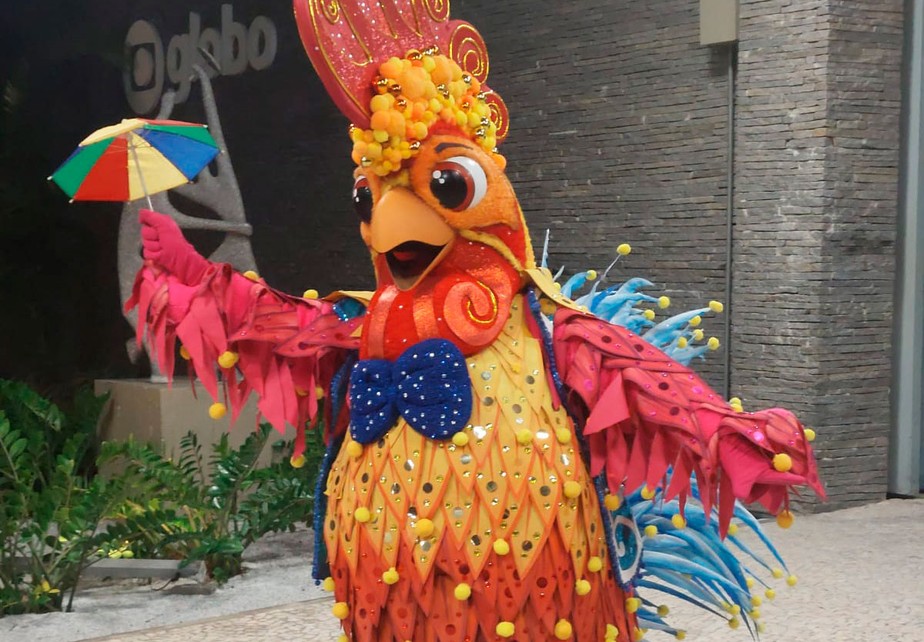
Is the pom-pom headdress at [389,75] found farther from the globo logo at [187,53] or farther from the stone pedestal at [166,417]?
the globo logo at [187,53]

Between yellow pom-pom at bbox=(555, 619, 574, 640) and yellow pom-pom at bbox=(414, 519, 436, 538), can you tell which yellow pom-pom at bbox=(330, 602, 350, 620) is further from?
yellow pom-pom at bbox=(555, 619, 574, 640)

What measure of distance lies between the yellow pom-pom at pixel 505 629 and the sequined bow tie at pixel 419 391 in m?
0.28

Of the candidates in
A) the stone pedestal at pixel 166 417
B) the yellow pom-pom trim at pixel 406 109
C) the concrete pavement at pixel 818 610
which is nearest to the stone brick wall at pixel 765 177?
the concrete pavement at pixel 818 610

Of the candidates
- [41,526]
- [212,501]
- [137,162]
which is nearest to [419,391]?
[137,162]

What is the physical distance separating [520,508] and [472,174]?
0.50 metres

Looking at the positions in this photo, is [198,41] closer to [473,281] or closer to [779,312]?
[779,312]

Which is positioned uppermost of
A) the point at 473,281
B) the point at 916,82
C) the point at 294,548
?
the point at 916,82

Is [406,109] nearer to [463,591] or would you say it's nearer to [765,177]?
[463,591]

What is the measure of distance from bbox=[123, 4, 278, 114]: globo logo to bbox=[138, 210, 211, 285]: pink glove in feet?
13.6

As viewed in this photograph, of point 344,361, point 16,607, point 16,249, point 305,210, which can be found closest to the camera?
point 344,361

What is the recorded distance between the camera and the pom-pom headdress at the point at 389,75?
5.49 feet

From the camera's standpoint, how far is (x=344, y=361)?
1958mm

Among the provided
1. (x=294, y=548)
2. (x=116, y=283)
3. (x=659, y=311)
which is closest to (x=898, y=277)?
(x=659, y=311)

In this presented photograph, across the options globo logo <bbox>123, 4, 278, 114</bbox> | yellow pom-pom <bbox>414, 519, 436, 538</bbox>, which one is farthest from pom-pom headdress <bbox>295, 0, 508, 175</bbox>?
globo logo <bbox>123, 4, 278, 114</bbox>
